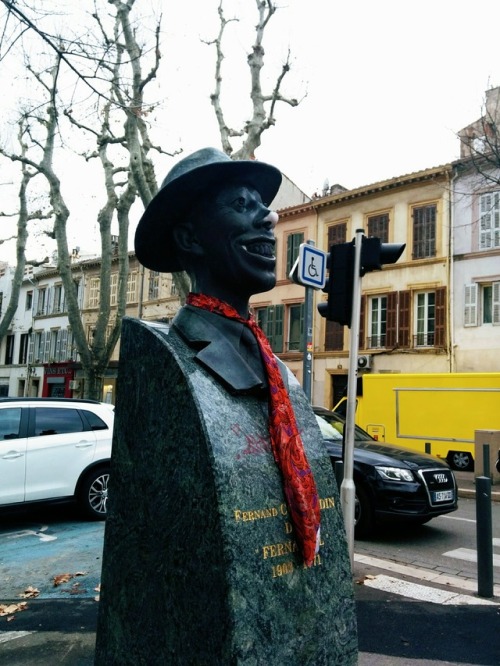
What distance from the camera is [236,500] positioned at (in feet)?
6.61

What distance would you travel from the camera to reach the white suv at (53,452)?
714 centimetres

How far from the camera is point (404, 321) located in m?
22.5

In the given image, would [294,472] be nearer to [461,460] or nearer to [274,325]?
[461,460]

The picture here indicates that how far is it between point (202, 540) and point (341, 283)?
3592mm

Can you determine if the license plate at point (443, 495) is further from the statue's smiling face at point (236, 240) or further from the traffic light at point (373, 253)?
the statue's smiling face at point (236, 240)

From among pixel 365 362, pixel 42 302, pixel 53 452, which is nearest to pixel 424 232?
pixel 365 362

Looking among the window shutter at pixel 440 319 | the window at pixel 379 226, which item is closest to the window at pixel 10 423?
the window shutter at pixel 440 319

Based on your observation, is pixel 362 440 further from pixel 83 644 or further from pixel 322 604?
pixel 322 604

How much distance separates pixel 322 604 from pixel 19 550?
509cm

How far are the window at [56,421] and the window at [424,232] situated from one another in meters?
17.4

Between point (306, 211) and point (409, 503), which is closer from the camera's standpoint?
point (409, 503)

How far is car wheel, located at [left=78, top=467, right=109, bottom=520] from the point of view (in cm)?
764

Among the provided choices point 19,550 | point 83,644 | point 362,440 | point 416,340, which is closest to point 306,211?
point 416,340

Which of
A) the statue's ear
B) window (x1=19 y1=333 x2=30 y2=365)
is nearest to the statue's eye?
the statue's ear
